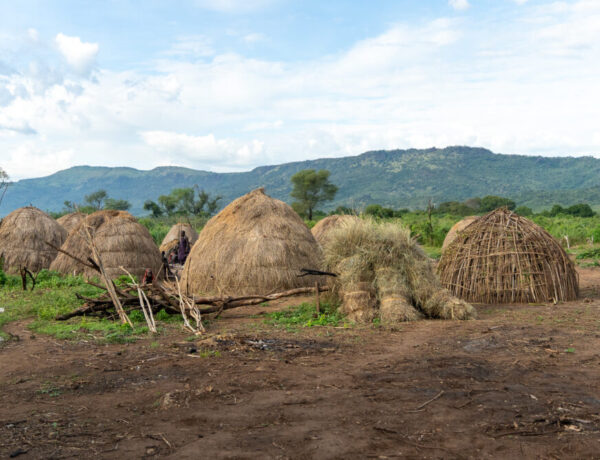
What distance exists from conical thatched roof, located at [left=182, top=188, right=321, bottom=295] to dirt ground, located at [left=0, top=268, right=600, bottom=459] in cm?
398

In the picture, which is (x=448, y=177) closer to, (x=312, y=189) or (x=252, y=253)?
(x=312, y=189)

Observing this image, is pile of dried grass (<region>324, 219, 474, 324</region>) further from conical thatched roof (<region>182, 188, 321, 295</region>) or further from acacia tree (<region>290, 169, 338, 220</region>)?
acacia tree (<region>290, 169, 338, 220</region>)

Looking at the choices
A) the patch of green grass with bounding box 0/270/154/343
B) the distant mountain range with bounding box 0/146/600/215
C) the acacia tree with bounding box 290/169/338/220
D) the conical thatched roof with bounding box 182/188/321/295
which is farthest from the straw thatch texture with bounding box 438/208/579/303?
the distant mountain range with bounding box 0/146/600/215

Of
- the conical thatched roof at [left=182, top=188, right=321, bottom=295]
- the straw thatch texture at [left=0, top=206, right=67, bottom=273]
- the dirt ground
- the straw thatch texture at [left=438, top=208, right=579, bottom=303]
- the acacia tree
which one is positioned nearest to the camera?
the dirt ground

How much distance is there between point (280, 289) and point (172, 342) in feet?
14.8

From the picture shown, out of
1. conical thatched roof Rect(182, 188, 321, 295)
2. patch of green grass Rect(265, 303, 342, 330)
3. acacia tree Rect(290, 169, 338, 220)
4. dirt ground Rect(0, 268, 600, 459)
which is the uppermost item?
acacia tree Rect(290, 169, 338, 220)

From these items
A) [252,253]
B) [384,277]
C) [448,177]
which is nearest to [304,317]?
[384,277]

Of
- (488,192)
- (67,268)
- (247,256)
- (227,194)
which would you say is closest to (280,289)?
(247,256)

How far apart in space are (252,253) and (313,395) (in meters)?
6.98

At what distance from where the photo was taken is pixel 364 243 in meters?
8.75

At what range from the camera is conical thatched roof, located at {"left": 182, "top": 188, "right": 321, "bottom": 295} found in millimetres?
11180

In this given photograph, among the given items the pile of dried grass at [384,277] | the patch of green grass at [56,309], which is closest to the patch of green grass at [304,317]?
the pile of dried grass at [384,277]

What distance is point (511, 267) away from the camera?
936 cm

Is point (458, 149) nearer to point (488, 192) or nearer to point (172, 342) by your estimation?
point (488, 192)
